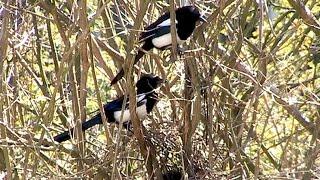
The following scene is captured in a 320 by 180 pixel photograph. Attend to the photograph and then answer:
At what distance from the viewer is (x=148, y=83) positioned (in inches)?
131

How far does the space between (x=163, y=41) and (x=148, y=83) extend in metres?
0.21

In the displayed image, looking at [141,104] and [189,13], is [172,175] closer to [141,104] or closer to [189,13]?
[141,104]

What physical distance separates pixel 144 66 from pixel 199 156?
2.69 ft

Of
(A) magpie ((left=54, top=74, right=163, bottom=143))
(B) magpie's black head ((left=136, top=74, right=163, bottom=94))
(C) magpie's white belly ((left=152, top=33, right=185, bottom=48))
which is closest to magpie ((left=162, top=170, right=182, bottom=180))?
(A) magpie ((left=54, top=74, right=163, bottom=143))

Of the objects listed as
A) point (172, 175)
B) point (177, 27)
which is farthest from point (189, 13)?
point (172, 175)

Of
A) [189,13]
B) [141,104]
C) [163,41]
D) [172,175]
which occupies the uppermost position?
[189,13]

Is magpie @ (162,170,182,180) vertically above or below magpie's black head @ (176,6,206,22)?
below

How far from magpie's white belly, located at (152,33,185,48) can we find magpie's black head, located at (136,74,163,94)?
15 centimetres

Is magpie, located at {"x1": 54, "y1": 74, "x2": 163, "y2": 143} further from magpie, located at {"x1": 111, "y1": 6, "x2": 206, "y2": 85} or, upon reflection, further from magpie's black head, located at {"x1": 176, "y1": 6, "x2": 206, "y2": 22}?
magpie's black head, located at {"x1": 176, "y1": 6, "x2": 206, "y2": 22}

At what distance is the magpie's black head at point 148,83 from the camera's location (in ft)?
10.8

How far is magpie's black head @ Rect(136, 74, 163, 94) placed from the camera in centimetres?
329

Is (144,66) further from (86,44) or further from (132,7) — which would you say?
(86,44)

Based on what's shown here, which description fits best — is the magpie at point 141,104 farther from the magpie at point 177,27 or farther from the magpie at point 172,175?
the magpie at point 172,175

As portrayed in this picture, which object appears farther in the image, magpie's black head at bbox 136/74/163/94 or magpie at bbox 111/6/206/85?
magpie's black head at bbox 136/74/163/94
